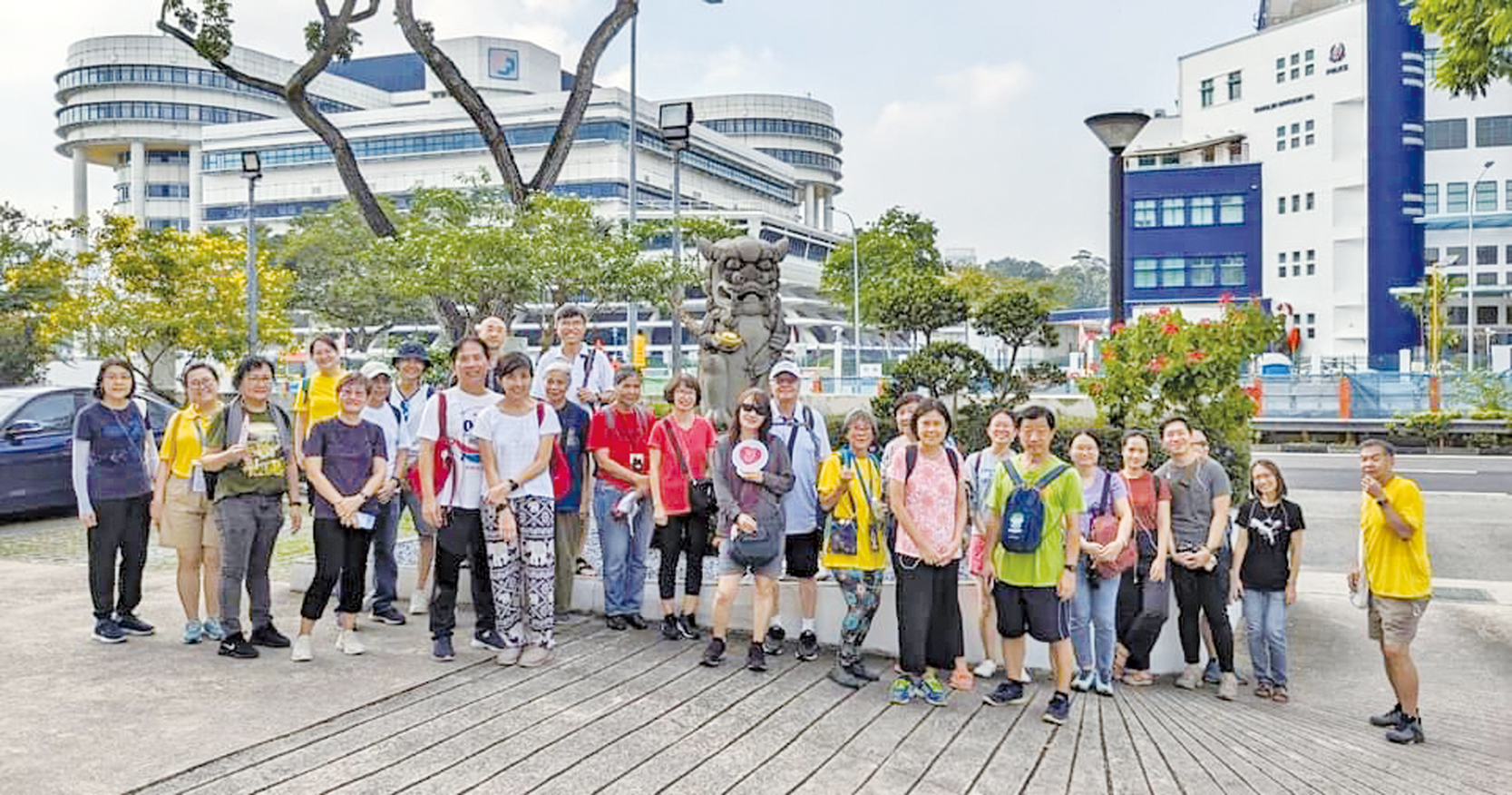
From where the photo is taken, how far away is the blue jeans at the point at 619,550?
22.8 ft

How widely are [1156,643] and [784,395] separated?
8.67ft

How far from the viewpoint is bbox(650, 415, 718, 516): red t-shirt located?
670cm

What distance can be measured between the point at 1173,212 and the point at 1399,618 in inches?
1782

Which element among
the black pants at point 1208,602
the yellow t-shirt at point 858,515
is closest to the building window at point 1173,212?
the black pants at point 1208,602

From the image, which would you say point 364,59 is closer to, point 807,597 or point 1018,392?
point 1018,392

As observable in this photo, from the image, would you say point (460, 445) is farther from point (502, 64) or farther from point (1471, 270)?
point (502, 64)

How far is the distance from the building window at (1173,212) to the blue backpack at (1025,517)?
150ft

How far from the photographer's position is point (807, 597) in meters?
6.61

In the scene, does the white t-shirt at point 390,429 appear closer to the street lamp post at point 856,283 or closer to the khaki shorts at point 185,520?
the khaki shorts at point 185,520

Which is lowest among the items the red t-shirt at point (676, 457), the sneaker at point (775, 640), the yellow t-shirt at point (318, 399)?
the sneaker at point (775, 640)

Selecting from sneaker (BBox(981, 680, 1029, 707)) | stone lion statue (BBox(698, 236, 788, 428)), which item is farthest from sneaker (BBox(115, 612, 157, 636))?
stone lion statue (BBox(698, 236, 788, 428))

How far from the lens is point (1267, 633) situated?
6676mm

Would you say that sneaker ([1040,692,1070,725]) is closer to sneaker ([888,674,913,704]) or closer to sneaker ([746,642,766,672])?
sneaker ([888,674,913,704])

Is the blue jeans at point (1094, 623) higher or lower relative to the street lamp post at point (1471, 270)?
lower
